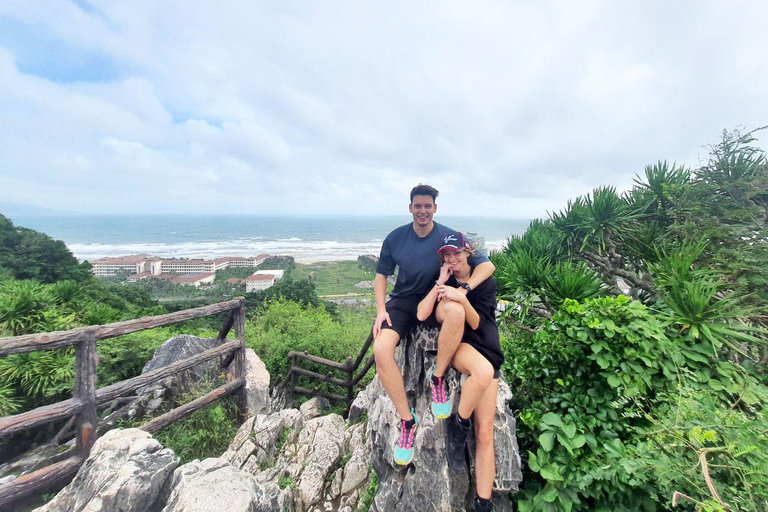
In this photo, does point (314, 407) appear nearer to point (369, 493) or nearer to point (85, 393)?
point (369, 493)

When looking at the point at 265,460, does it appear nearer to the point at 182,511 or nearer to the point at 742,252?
the point at 182,511

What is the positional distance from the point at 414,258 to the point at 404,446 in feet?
5.20

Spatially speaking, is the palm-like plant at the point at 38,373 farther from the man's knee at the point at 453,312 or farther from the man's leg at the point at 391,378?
the man's knee at the point at 453,312

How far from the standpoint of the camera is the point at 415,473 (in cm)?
261

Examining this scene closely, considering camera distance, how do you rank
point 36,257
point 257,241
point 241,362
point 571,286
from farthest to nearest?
point 257,241
point 36,257
point 241,362
point 571,286

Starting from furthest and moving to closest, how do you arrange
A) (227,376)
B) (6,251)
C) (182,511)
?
(6,251) < (227,376) < (182,511)

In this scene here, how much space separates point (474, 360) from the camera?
7.95 feet

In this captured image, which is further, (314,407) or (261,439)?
(314,407)

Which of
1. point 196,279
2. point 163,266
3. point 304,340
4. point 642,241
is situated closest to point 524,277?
point 642,241

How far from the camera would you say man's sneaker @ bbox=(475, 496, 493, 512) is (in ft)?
7.76

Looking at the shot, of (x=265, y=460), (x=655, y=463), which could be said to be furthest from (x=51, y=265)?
(x=655, y=463)

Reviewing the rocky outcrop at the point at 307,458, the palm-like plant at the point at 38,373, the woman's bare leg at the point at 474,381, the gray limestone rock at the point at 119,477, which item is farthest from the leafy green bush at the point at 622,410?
the palm-like plant at the point at 38,373

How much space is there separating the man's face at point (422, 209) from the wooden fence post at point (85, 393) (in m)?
3.25

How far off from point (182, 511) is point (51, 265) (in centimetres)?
1654
